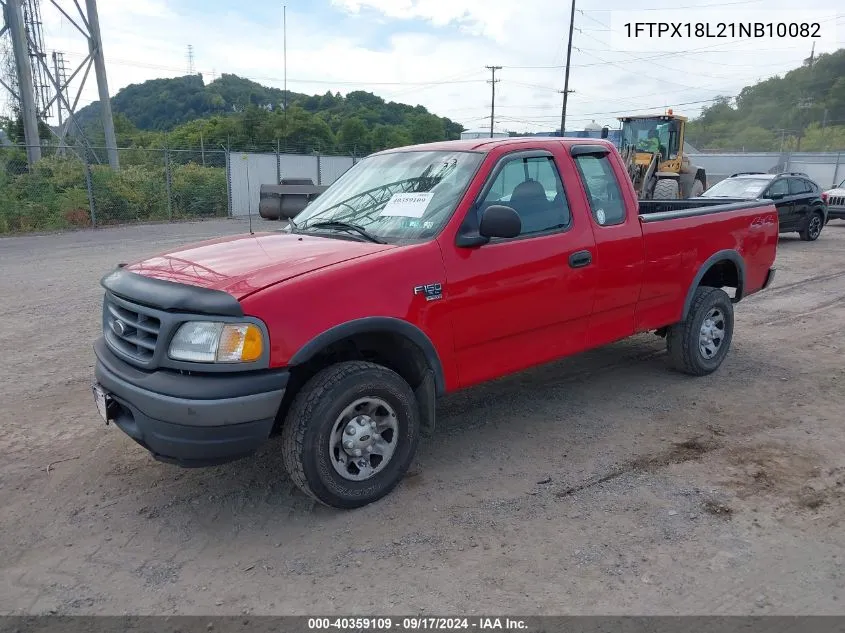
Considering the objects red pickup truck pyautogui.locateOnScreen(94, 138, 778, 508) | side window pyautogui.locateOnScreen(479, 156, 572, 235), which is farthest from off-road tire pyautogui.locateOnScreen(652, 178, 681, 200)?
side window pyautogui.locateOnScreen(479, 156, 572, 235)


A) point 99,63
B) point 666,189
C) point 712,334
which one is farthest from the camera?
point 99,63

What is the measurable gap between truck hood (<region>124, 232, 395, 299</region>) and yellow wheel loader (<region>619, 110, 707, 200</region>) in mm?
17256

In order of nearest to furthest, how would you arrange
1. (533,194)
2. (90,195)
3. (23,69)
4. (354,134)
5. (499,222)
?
(499,222) → (533,194) → (90,195) → (23,69) → (354,134)

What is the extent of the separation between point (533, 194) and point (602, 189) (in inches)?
30.3

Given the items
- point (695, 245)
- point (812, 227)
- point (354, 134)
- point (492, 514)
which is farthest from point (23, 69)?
point (354, 134)

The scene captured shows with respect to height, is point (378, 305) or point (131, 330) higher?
point (378, 305)

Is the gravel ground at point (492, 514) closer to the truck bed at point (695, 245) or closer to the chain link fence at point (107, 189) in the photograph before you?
the truck bed at point (695, 245)

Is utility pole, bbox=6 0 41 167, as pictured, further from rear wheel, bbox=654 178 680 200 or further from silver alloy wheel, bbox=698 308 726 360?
silver alloy wheel, bbox=698 308 726 360

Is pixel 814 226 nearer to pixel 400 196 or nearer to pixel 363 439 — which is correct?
pixel 400 196

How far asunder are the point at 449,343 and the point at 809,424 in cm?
294

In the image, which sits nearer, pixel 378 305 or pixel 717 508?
pixel 378 305

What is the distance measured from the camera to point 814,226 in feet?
53.3

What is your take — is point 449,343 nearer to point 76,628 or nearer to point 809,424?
point 76,628

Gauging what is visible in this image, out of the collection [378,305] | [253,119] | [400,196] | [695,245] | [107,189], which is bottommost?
[107,189]
